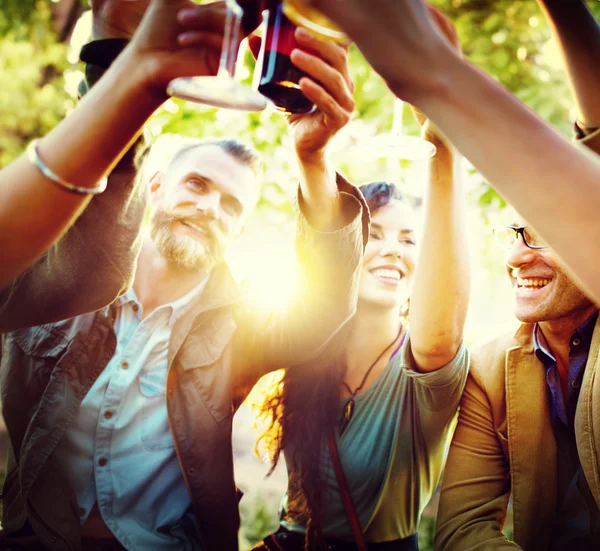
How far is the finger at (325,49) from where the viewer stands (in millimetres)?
1081

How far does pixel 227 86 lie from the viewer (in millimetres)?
1017

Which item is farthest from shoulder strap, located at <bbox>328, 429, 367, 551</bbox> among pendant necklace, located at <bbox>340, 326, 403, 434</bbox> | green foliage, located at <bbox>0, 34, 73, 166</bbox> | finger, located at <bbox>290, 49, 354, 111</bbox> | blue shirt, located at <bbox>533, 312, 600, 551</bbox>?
green foliage, located at <bbox>0, 34, 73, 166</bbox>

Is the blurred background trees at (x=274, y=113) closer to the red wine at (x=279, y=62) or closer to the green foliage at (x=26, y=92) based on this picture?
the green foliage at (x=26, y=92)

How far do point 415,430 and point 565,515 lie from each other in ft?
1.85

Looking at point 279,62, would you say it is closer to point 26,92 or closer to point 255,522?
point 255,522

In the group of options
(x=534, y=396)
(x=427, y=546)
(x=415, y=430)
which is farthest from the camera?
(x=427, y=546)

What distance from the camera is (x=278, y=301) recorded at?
2424mm

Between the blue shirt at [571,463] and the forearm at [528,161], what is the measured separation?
4.31 feet

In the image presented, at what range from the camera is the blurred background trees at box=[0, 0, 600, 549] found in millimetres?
4879

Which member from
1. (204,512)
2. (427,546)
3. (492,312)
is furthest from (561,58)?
(492,312)

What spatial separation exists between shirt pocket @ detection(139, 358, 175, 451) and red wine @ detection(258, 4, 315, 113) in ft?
4.31

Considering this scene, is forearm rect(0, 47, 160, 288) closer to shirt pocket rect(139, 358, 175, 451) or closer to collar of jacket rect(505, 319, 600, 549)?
shirt pocket rect(139, 358, 175, 451)

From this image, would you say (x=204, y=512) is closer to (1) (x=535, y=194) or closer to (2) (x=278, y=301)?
(2) (x=278, y=301)

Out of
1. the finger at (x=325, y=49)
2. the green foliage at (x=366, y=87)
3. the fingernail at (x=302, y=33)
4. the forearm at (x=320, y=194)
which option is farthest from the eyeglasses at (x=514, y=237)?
the green foliage at (x=366, y=87)
